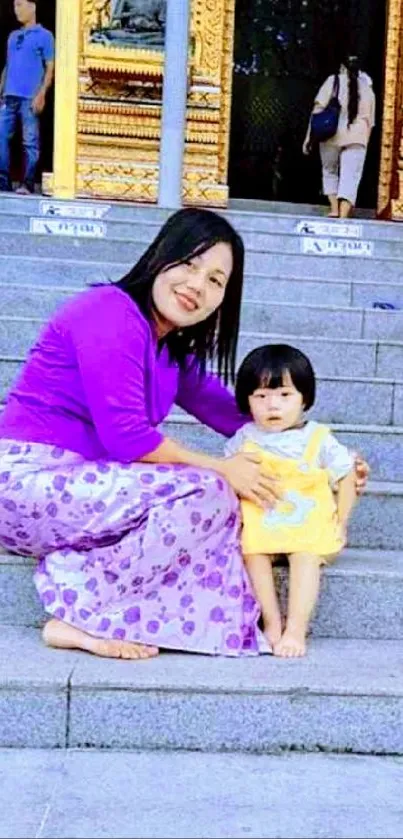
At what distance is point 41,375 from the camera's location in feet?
8.68

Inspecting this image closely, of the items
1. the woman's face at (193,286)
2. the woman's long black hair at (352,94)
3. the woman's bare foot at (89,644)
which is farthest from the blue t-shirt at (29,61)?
the woman's bare foot at (89,644)

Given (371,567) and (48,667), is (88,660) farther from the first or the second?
(371,567)

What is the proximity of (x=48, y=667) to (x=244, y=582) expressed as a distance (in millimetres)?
527

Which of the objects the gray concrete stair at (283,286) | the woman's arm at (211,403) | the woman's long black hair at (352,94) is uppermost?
the woman's long black hair at (352,94)

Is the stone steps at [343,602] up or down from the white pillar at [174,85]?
down

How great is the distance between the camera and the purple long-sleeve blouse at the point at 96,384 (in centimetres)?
251

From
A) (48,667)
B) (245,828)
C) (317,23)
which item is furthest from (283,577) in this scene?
(317,23)

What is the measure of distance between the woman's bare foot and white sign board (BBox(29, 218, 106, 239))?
3.24m

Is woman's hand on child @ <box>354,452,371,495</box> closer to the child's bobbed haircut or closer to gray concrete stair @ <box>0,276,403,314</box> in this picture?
the child's bobbed haircut

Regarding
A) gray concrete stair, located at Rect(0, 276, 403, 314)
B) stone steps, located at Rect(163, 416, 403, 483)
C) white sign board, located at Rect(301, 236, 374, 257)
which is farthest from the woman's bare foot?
white sign board, located at Rect(301, 236, 374, 257)

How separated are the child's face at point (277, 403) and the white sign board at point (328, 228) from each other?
336cm

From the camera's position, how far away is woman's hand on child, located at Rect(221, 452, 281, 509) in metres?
2.66

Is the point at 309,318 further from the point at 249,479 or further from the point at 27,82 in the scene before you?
the point at 27,82

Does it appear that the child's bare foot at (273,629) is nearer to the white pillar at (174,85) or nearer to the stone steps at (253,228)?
the stone steps at (253,228)
